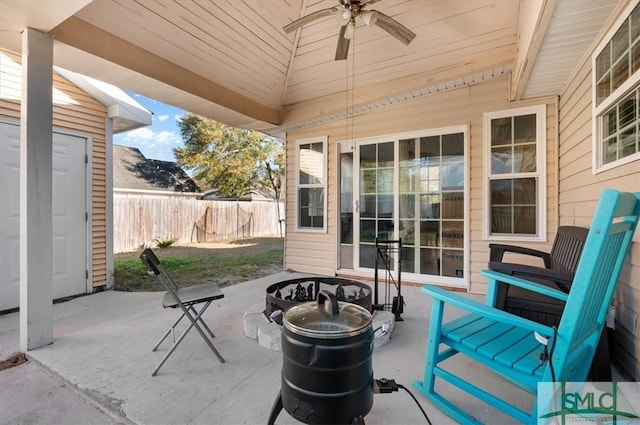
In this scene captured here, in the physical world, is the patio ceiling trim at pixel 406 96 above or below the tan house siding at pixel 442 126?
above

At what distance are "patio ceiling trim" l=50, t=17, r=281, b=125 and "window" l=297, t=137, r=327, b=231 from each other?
3.83 ft

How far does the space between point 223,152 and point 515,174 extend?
40.7 feet

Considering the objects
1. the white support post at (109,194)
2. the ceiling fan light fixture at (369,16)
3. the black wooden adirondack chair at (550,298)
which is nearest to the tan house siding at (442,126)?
the black wooden adirondack chair at (550,298)

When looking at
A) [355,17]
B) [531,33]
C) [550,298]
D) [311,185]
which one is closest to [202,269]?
[311,185]

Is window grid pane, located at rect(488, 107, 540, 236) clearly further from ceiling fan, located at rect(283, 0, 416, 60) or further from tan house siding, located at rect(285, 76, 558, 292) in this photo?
ceiling fan, located at rect(283, 0, 416, 60)

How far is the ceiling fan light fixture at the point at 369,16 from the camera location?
8.44 ft

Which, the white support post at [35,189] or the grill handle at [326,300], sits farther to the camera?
the white support post at [35,189]

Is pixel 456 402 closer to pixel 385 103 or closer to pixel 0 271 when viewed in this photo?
pixel 385 103

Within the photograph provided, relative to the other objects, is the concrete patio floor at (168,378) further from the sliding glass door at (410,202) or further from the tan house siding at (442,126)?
the tan house siding at (442,126)

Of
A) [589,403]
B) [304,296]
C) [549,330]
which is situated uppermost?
[549,330]

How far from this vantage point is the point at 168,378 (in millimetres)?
2025

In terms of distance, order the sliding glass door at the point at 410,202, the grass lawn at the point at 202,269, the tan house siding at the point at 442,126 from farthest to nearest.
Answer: the grass lawn at the point at 202,269 → the sliding glass door at the point at 410,202 → the tan house siding at the point at 442,126

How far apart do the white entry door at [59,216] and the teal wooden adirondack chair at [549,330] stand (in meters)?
4.32

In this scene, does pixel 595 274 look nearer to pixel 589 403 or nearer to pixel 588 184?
pixel 589 403
